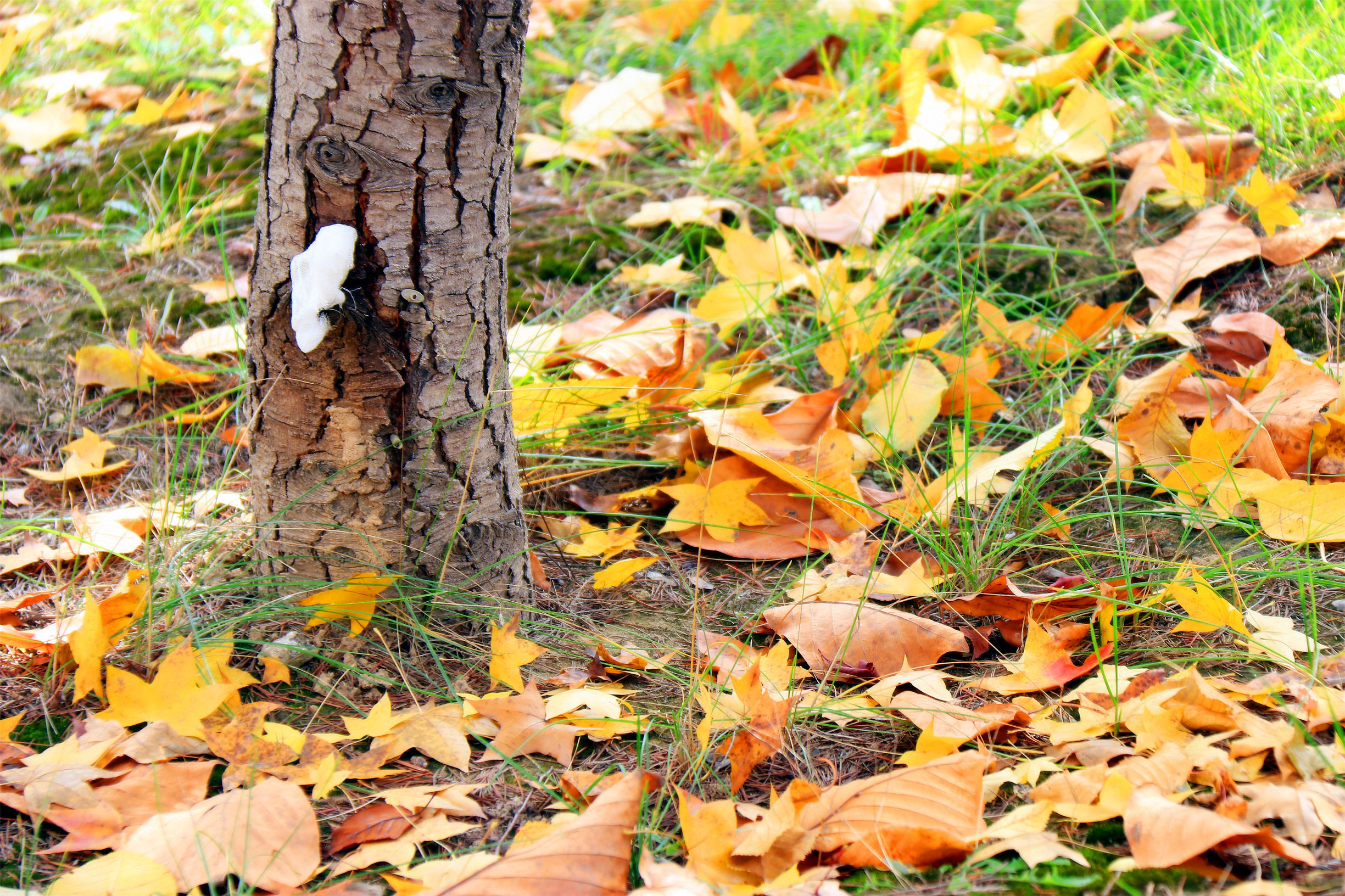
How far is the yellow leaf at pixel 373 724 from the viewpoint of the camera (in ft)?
3.69

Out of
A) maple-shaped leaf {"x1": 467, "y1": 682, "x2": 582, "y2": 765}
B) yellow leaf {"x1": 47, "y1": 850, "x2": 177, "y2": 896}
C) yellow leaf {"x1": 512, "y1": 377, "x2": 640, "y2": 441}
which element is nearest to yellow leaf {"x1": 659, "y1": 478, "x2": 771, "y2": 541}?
yellow leaf {"x1": 512, "y1": 377, "x2": 640, "y2": 441}

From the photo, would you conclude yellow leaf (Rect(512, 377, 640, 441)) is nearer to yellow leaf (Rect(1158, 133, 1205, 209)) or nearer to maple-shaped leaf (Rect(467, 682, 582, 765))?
maple-shaped leaf (Rect(467, 682, 582, 765))

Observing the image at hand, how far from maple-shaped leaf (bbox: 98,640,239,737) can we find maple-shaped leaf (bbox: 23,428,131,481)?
679 millimetres

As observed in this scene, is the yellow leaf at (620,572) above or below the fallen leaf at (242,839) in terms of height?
above

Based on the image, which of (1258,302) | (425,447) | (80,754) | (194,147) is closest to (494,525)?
(425,447)

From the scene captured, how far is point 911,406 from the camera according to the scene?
1692 millimetres

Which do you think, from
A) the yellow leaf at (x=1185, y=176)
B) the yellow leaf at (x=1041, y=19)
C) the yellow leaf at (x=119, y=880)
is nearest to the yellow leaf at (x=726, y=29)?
the yellow leaf at (x=1041, y=19)

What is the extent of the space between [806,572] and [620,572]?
0.28 meters

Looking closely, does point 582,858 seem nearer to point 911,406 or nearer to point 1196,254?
point 911,406

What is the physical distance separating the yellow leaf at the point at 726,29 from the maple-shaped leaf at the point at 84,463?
2.19 meters

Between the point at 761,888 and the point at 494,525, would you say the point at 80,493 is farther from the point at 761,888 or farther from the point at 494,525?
the point at 761,888

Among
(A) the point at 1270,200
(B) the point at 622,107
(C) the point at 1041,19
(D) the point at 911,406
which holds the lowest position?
(D) the point at 911,406

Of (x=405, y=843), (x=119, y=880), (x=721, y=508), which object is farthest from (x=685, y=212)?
(x=119, y=880)

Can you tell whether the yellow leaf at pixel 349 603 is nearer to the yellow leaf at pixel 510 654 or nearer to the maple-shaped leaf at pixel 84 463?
the yellow leaf at pixel 510 654
